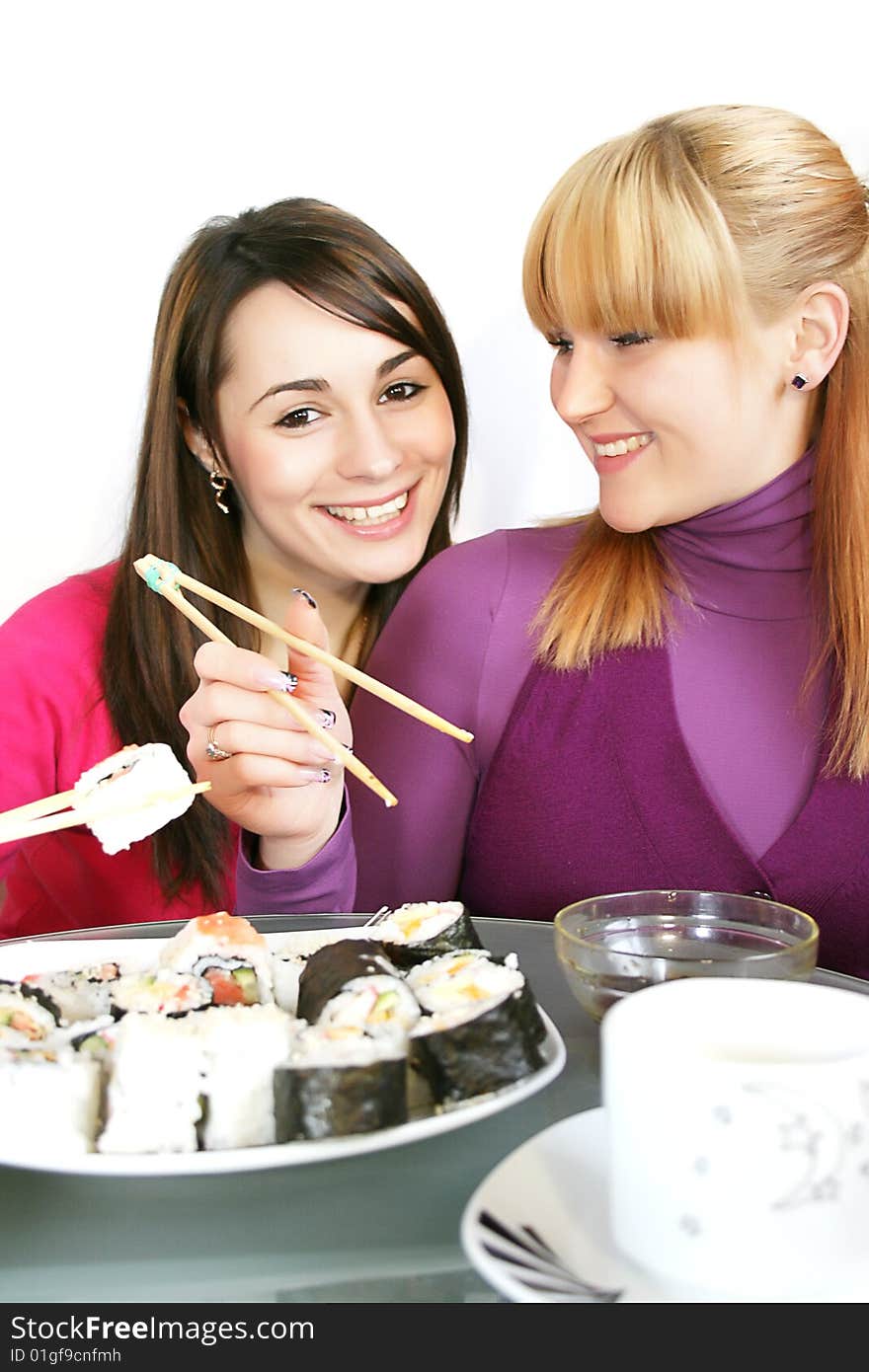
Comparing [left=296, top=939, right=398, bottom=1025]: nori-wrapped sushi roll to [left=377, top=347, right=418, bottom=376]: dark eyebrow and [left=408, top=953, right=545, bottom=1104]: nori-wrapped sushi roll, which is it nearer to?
[left=408, top=953, right=545, bottom=1104]: nori-wrapped sushi roll

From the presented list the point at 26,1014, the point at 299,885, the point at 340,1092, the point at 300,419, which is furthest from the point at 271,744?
the point at 300,419

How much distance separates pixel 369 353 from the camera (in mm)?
1901

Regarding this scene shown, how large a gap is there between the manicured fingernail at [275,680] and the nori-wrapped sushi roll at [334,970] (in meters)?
0.33

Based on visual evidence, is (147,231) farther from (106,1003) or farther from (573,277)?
(106,1003)

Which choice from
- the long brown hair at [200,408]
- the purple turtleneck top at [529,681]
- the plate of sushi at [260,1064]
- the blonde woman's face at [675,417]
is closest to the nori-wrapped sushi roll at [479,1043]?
the plate of sushi at [260,1064]

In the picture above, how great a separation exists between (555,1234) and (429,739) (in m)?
1.00

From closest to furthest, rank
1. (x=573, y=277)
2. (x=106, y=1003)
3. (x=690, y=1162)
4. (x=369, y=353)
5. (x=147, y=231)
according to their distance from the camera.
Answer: (x=690, y=1162) → (x=106, y=1003) → (x=573, y=277) → (x=369, y=353) → (x=147, y=231)

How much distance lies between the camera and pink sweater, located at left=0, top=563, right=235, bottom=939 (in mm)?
1918

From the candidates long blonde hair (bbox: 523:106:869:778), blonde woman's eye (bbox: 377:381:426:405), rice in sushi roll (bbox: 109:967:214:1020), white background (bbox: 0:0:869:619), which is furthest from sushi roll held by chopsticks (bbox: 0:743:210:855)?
white background (bbox: 0:0:869:619)

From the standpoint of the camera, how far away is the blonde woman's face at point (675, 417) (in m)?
1.52

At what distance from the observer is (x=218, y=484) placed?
205 cm

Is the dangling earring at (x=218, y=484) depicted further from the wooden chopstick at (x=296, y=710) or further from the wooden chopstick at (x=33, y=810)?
the wooden chopstick at (x=33, y=810)
